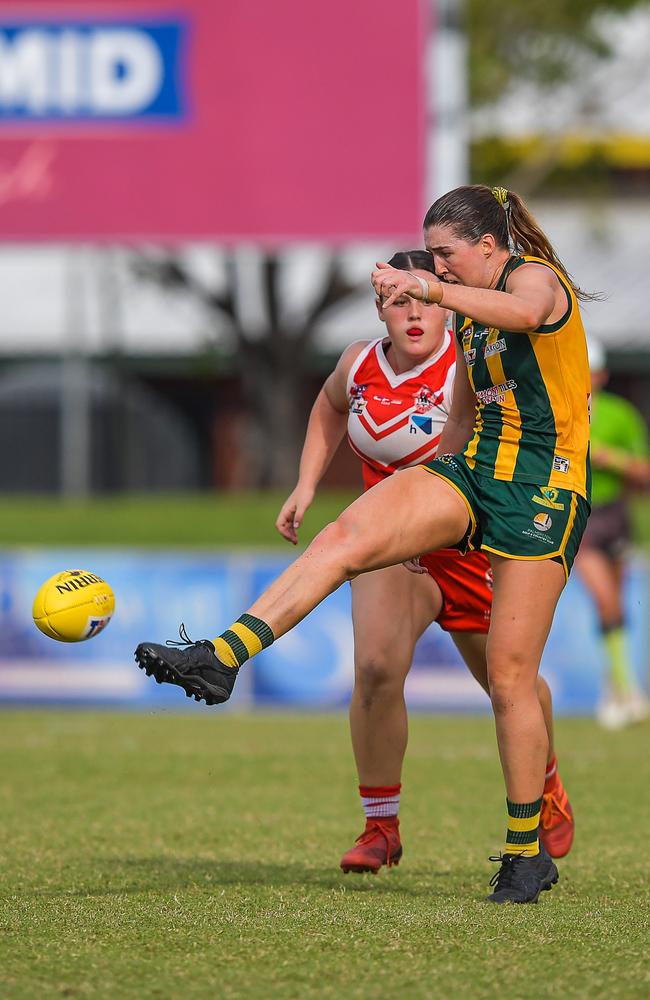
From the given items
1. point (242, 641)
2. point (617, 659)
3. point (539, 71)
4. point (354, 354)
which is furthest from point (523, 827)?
point (539, 71)

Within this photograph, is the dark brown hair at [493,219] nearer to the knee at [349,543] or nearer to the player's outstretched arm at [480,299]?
the player's outstretched arm at [480,299]

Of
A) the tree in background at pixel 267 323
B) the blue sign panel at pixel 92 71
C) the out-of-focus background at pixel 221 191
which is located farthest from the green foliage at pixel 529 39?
the blue sign panel at pixel 92 71

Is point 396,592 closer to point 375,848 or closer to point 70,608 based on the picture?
point 375,848

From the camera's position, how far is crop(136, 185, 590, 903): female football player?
4523 millimetres

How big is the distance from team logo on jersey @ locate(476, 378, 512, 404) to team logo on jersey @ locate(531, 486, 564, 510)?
29 centimetres

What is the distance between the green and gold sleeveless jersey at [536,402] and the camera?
4609 millimetres

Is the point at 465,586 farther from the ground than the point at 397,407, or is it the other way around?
the point at 397,407

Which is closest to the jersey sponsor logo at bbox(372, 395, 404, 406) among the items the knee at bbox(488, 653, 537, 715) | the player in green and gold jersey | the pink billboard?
the knee at bbox(488, 653, 537, 715)

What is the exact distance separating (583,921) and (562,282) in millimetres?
1759

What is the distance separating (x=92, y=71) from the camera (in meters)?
14.0

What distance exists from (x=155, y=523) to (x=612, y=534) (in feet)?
24.6

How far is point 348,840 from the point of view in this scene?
20.1 feet

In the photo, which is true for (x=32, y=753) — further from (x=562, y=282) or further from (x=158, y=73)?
(x=158, y=73)

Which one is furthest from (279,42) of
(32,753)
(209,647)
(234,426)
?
(234,426)
